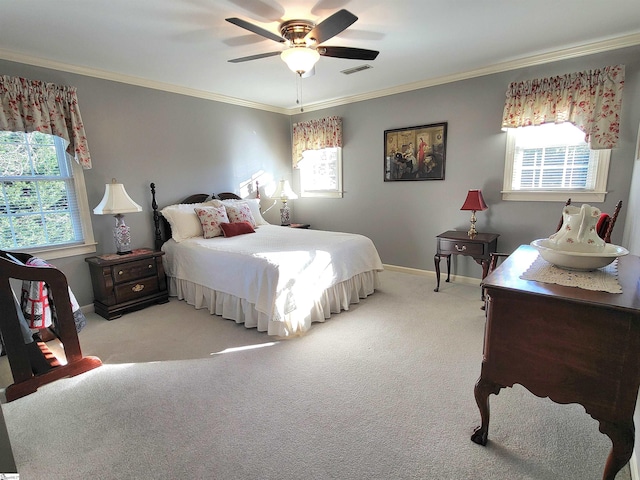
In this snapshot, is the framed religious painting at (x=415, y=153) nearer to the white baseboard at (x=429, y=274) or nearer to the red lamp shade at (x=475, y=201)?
the red lamp shade at (x=475, y=201)

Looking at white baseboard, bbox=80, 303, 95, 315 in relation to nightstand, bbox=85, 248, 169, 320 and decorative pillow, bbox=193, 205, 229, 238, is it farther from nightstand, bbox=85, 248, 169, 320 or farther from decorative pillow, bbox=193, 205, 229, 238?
decorative pillow, bbox=193, 205, 229, 238

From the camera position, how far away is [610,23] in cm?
255

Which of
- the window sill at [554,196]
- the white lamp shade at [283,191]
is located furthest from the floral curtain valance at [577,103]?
the white lamp shade at [283,191]

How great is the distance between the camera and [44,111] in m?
2.94

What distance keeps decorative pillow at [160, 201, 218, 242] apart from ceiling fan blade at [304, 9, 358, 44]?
242 centimetres

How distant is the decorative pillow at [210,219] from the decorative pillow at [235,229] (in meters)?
0.07

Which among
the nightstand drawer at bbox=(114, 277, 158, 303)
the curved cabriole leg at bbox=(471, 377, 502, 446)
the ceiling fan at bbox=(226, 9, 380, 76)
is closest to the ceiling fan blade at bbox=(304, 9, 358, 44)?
the ceiling fan at bbox=(226, 9, 380, 76)

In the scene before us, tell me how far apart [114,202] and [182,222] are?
2.42 ft

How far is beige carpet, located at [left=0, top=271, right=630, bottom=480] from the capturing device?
1514 mm

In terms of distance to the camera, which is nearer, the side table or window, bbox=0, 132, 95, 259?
window, bbox=0, 132, 95, 259

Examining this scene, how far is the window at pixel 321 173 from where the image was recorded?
5.02 meters

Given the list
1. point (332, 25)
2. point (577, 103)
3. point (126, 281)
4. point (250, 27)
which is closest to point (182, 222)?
point (126, 281)

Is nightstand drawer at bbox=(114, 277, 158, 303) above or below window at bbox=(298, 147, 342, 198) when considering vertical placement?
below

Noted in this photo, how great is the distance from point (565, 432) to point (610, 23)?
305 centimetres
